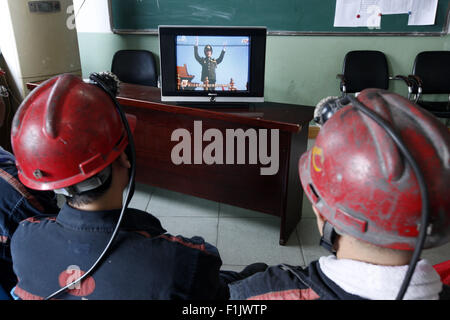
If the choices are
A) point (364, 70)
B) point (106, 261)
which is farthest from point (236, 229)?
point (364, 70)

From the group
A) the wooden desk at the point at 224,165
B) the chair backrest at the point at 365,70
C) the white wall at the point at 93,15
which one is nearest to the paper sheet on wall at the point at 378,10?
the chair backrest at the point at 365,70

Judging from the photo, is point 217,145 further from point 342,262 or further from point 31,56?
point 31,56

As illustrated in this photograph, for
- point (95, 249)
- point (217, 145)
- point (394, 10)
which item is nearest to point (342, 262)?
point (95, 249)

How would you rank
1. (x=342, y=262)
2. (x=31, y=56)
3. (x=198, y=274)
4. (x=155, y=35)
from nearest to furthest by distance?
(x=342, y=262), (x=198, y=274), (x=31, y=56), (x=155, y=35)

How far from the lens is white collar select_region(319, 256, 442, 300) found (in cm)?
65

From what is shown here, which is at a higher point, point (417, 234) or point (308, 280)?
point (417, 234)

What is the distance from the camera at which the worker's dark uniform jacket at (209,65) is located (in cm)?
215

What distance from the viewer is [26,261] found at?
32.6 inches

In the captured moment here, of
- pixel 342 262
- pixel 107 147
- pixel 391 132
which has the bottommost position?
pixel 342 262

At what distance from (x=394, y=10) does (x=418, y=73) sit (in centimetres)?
65

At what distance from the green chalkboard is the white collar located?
3.18 m

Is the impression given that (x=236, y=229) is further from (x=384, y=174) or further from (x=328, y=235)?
(x=384, y=174)

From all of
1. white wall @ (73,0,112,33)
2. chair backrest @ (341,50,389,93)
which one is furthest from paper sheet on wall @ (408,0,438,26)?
white wall @ (73,0,112,33)

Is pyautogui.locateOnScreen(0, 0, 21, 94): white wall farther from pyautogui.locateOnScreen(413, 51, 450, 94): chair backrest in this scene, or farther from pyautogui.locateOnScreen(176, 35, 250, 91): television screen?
pyautogui.locateOnScreen(413, 51, 450, 94): chair backrest
